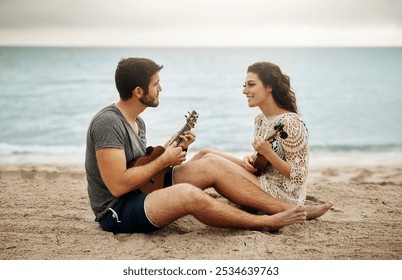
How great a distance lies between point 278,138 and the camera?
118 inches

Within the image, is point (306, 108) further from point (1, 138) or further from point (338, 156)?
point (1, 138)

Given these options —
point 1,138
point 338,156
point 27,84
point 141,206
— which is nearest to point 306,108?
point 338,156

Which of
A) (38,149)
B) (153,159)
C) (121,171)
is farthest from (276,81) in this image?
(38,149)

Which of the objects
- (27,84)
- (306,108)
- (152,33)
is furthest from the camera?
(27,84)

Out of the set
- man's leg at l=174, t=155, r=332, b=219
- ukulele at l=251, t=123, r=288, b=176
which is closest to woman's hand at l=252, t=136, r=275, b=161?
ukulele at l=251, t=123, r=288, b=176

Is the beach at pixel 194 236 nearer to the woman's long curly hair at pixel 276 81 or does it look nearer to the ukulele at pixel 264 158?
the ukulele at pixel 264 158

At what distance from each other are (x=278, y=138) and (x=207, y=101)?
9.36 meters

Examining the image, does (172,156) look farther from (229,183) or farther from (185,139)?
(229,183)

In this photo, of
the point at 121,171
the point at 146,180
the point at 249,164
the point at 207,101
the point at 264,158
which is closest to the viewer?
the point at 121,171

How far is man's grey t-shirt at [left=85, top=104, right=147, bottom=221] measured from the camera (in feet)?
8.60

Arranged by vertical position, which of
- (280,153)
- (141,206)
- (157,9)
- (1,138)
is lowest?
(1,138)

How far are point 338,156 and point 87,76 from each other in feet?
38.7

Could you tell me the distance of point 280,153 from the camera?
119 inches

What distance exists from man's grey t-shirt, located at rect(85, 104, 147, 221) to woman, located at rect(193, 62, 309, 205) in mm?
780
